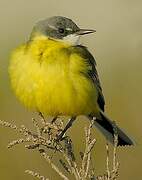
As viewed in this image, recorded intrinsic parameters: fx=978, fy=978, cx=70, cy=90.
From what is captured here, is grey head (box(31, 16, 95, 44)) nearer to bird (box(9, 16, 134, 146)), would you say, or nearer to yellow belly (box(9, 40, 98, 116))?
bird (box(9, 16, 134, 146))

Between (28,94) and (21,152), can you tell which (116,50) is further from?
(28,94)

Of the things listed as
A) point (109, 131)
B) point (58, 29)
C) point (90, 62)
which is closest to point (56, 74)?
point (90, 62)

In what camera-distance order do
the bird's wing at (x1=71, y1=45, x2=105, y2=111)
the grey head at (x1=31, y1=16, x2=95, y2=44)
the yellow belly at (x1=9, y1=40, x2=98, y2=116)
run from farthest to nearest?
1. the grey head at (x1=31, y1=16, x2=95, y2=44)
2. the bird's wing at (x1=71, y1=45, x2=105, y2=111)
3. the yellow belly at (x1=9, y1=40, x2=98, y2=116)

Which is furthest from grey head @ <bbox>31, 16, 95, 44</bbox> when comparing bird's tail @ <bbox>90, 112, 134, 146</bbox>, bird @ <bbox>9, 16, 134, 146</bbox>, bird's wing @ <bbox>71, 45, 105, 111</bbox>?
bird's tail @ <bbox>90, 112, 134, 146</bbox>

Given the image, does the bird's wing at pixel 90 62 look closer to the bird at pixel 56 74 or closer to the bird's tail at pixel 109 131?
the bird at pixel 56 74

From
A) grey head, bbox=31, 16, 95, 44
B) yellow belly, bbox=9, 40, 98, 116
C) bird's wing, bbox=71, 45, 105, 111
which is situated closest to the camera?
yellow belly, bbox=9, 40, 98, 116

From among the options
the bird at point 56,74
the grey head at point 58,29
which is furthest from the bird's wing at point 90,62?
the grey head at point 58,29

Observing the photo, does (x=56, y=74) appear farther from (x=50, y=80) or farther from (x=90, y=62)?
(x=90, y=62)
